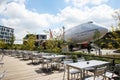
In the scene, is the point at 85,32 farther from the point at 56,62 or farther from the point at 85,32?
the point at 56,62

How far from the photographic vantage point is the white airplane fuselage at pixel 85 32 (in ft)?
144

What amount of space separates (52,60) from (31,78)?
3155 mm

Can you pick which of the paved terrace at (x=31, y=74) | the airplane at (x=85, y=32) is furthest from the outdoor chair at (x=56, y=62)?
the airplane at (x=85, y=32)

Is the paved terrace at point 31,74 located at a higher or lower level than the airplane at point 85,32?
lower

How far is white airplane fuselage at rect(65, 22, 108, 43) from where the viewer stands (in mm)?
43875

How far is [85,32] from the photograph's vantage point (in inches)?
1736

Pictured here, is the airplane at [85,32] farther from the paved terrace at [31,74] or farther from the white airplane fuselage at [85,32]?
the paved terrace at [31,74]

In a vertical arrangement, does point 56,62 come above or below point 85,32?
below

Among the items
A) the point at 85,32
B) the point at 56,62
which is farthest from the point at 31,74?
the point at 85,32

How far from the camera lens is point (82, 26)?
46438 millimetres

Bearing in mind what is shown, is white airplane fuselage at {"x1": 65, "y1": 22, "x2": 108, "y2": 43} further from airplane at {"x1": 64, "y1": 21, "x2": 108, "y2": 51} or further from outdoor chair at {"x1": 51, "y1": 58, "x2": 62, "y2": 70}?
outdoor chair at {"x1": 51, "y1": 58, "x2": 62, "y2": 70}

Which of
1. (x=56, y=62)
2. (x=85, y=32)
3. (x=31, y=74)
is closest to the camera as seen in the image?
(x=31, y=74)

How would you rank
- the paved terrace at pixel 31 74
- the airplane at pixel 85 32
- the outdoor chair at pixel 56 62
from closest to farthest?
the paved terrace at pixel 31 74 → the outdoor chair at pixel 56 62 → the airplane at pixel 85 32

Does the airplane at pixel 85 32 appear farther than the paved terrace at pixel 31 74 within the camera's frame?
Yes
